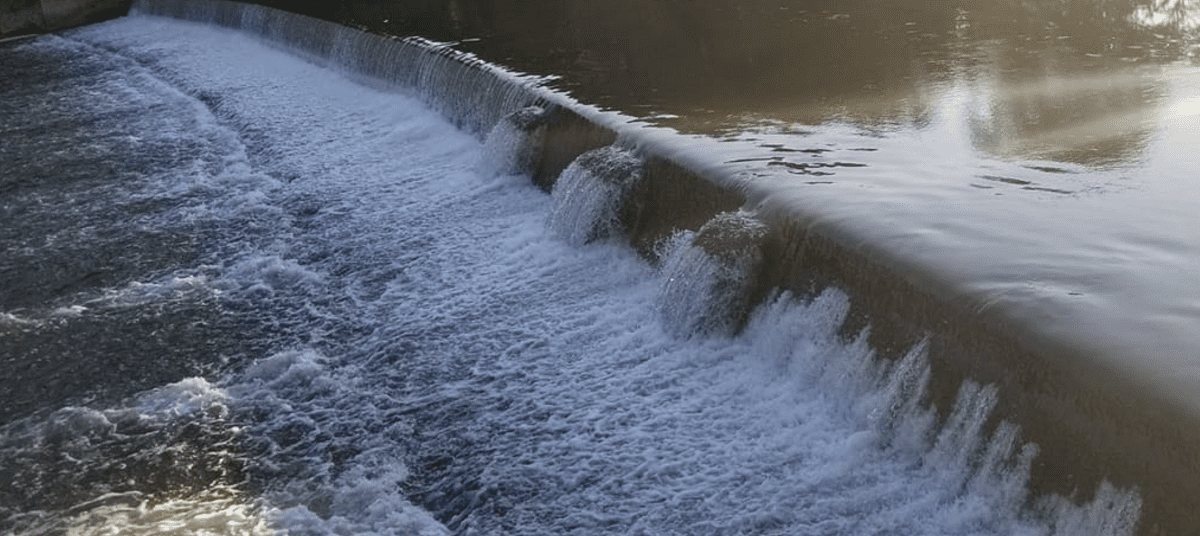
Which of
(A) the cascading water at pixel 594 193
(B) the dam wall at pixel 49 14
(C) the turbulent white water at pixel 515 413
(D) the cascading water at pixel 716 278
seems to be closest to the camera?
(C) the turbulent white water at pixel 515 413

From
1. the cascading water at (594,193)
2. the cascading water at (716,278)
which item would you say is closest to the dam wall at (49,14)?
the cascading water at (594,193)

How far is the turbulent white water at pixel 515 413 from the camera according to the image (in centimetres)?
541

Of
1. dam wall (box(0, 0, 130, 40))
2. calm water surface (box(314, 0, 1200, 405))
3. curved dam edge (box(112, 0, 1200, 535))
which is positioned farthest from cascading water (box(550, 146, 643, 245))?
dam wall (box(0, 0, 130, 40))

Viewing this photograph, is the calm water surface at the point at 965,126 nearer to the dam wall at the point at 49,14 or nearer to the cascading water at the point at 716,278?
the cascading water at the point at 716,278

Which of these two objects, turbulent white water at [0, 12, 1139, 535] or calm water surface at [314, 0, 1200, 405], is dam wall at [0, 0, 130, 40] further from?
turbulent white water at [0, 12, 1139, 535]

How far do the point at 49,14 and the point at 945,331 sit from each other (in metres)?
23.0

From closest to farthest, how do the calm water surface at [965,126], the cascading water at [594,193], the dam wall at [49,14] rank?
the calm water surface at [965,126]
the cascading water at [594,193]
the dam wall at [49,14]

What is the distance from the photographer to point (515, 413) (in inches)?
260

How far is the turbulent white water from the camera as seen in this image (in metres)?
5.41

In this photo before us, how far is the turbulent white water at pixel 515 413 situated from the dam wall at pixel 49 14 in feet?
54.8

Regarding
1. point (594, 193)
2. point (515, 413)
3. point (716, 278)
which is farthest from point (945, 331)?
point (594, 193)

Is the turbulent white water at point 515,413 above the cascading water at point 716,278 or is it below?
below

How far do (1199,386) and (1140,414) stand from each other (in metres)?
0.28

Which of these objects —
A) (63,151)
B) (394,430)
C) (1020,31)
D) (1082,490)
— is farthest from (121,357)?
(1020,31)
